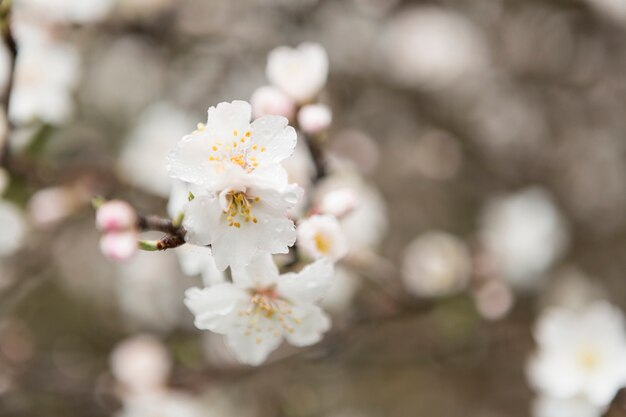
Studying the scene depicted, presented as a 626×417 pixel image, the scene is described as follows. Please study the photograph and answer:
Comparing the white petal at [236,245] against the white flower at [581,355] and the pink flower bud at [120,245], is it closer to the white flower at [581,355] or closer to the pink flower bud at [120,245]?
the pink flower bud at [120,245]

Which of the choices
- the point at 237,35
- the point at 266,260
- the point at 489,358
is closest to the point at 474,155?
the point at 489,358

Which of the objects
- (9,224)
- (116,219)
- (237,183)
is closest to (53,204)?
(9,224)

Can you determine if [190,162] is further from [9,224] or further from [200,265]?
[9,224]

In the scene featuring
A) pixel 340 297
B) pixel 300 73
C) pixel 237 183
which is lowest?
pixel 340 297

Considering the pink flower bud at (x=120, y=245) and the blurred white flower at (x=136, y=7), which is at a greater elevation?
the blurred white flower at (x=136, y=7)

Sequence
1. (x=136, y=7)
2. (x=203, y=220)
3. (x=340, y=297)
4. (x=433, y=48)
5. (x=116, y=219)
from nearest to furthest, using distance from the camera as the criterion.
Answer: (x=203, y=220) → (x=116, y=219) → (x=340, y=297) → (x=136, y=7) → (x=433, y=48)

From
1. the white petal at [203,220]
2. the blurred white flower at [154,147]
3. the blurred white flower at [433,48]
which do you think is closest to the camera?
the white petal at [203,220]

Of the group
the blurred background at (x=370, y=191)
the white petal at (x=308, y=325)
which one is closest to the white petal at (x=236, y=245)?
the white petal at (x=308, y=325)
